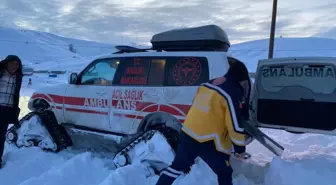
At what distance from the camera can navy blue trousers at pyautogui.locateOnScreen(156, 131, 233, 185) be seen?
341cm

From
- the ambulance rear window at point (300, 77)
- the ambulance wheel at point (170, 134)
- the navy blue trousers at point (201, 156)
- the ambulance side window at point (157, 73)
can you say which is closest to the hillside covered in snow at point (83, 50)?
the ambulance rear window at point (300, 77)

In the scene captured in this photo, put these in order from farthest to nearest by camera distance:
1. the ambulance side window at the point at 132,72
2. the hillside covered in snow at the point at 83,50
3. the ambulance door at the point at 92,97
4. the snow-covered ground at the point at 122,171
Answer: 1. the hillside covered in snow at the point at 83,50
2. the ambulance door at the point at 92,97
3. the ambulance side window at the point at 132,72
4. the snow-covered ground at the point at 122,171

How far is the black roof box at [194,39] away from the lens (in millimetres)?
5098

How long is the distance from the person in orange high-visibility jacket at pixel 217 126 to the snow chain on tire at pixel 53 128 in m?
2.81

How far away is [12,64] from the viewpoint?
5160 mm

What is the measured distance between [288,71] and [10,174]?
174 inches

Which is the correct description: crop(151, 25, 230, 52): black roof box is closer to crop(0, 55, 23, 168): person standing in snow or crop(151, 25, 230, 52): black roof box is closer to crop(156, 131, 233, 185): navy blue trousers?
crop(156, 131, 233, 185): navy blue trousers

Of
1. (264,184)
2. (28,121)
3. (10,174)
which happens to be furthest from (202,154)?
(28,121)

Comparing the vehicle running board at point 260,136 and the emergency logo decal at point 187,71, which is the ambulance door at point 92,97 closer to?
the emergency logo decal at point 187,71

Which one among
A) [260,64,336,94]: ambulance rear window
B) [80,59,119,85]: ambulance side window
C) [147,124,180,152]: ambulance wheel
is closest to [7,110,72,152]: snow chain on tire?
[80,59,119,85]: ambulance side window

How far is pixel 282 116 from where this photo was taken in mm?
5293

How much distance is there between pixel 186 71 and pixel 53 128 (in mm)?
2591

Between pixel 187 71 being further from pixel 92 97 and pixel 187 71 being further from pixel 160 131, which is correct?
pixel 92 97

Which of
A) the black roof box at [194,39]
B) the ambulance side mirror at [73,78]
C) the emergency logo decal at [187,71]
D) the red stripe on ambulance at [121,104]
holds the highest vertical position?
the black roof box at [194,39]
